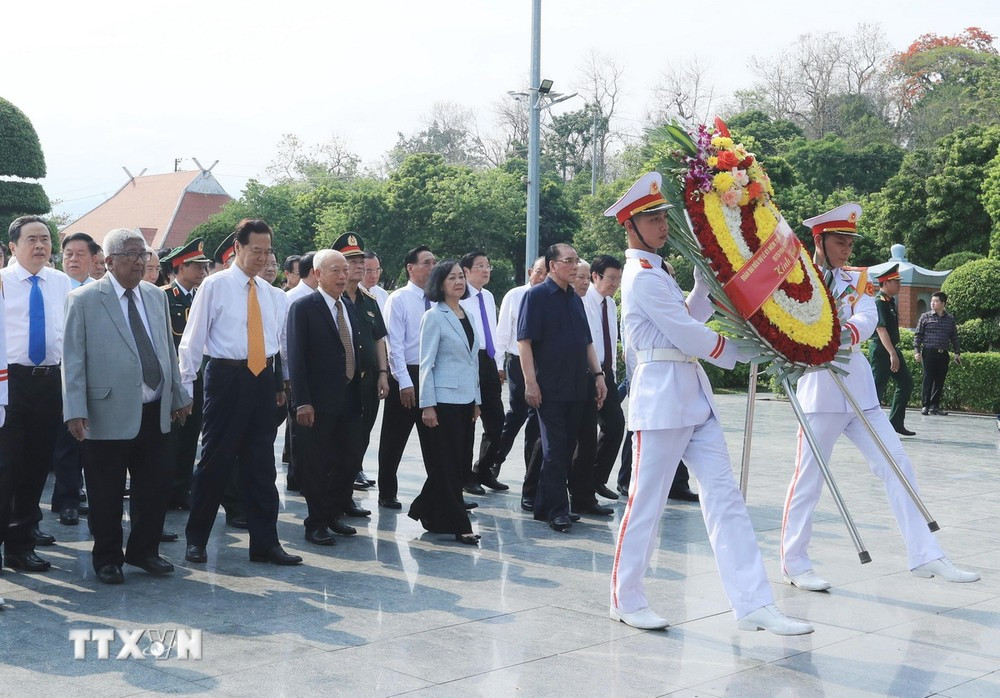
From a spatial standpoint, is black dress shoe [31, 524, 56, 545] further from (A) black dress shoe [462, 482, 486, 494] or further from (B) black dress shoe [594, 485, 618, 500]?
(B) black dress shoe [594, 485, 618, 500]

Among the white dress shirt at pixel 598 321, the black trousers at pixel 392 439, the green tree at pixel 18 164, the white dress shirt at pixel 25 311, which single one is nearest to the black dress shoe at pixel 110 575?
the white dress shirt at pixel 25 311

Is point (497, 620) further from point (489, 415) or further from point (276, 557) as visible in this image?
point (489, 415)

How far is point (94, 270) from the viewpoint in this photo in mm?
8336

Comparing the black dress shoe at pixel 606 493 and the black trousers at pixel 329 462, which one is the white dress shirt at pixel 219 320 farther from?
the black dress shoe at pixel 606 493

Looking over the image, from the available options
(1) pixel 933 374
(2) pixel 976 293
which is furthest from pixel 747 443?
(2) pixel 976 293

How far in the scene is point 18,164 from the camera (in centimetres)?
2348

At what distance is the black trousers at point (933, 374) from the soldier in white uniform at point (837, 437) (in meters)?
10.6

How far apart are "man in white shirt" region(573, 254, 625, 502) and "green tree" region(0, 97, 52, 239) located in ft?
60.4

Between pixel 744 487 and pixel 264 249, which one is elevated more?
pixel 264 249

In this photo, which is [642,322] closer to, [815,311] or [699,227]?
[699,227]

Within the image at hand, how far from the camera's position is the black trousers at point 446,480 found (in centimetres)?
684

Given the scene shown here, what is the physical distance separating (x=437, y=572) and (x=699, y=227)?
2.38m

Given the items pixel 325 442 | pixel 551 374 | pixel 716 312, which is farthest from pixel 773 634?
pixel 325 442

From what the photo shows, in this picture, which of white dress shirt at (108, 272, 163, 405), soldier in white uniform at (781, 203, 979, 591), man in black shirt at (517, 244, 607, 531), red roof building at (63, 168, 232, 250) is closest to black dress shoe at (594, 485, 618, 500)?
man in black shirt at (517, 244, 607, 531)
